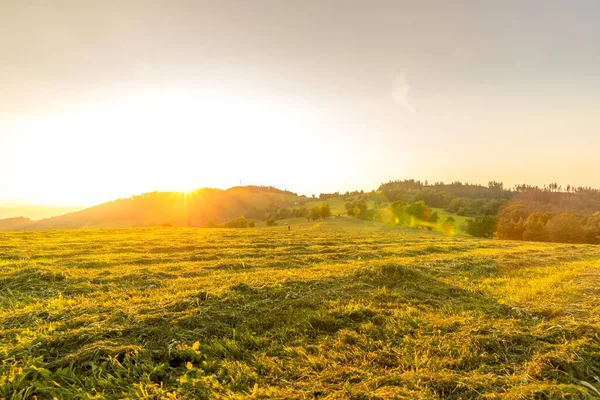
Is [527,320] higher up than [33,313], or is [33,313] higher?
[33,313]

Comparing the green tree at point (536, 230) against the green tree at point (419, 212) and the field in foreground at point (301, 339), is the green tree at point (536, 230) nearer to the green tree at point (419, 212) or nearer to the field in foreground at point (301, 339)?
the green tree at point (419, 212)

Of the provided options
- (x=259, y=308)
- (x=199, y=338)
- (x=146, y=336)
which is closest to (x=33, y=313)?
(x=146, y=336)

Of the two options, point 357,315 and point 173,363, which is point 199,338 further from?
point 357,315

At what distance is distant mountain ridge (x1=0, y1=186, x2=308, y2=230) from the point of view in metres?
124

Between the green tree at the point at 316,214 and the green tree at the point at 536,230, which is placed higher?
the green tree at the point at 316,214

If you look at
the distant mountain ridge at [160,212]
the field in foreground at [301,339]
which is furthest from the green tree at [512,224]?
the distant mountain ridge at [160,212]

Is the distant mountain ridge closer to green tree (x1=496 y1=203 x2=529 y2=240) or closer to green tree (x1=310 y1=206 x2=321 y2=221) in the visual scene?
green tree (x1=310 y1=206 x2=321 y2=221)

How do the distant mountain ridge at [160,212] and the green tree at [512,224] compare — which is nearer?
the green tree at [512,224]

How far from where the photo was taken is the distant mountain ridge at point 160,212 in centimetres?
12444

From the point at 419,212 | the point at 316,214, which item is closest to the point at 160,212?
the point at 316,214

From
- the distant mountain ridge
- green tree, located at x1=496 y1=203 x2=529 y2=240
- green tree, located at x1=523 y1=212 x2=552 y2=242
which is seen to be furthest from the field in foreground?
the distant mountain ridge

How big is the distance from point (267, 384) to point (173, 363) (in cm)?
183

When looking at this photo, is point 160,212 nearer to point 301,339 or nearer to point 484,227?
point 484,227

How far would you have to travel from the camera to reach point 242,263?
14.7 meters
